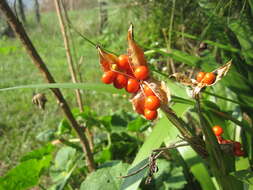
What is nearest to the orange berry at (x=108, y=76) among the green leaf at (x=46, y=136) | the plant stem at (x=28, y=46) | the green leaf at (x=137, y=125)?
the plant stem at (x=28, y=46)

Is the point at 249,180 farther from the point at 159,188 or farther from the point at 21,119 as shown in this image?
the point at 21,119

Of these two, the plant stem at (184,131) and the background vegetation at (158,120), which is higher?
the background vegetation at (158,120)

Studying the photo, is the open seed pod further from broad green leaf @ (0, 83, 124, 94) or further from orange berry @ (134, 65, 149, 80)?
broad green leaf @ (0, 83, 124, 94)

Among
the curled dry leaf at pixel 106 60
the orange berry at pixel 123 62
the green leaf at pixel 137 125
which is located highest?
the green leaf at pixel 137 125

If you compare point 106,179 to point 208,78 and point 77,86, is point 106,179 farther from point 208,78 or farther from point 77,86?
point 208,78

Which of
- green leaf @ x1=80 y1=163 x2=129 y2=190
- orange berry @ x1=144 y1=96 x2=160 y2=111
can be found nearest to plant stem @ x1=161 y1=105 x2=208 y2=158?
orange berry @ x1=144 y1=96 x2=160 y2=111

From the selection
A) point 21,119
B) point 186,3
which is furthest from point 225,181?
point 21,119

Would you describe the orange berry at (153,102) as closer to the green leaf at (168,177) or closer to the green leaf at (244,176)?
the green leaf at (244,176)
